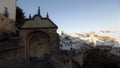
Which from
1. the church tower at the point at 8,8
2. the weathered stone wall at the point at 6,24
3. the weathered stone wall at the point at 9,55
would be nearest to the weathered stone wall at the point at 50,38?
the weathered stone wall at the point at 6,24

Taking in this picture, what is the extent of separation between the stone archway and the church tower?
5.08 m

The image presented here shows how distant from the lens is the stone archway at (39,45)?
25.8 m

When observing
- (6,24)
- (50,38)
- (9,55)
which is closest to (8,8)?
(6,24)

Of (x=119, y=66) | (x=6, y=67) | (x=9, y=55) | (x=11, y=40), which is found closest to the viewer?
(x=6, y=67)

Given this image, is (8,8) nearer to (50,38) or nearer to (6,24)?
(6,24)

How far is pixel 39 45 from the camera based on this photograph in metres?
26.1

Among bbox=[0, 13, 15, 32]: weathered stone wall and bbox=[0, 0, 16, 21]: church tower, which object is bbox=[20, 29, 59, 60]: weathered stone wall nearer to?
bbox=[0, 13, 15, 32]: weathered stone wall

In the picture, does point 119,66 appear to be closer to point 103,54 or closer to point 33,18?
point 103,54

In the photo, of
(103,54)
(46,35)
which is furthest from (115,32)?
(46,35)

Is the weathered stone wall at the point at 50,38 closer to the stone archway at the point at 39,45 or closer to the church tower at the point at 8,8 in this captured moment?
the stone archway at the point at 39,45

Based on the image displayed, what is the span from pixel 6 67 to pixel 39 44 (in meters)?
13.7

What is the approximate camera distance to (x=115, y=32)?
12094 cm

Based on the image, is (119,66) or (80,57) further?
(119,66)

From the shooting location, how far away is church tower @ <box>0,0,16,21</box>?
91.0ft
